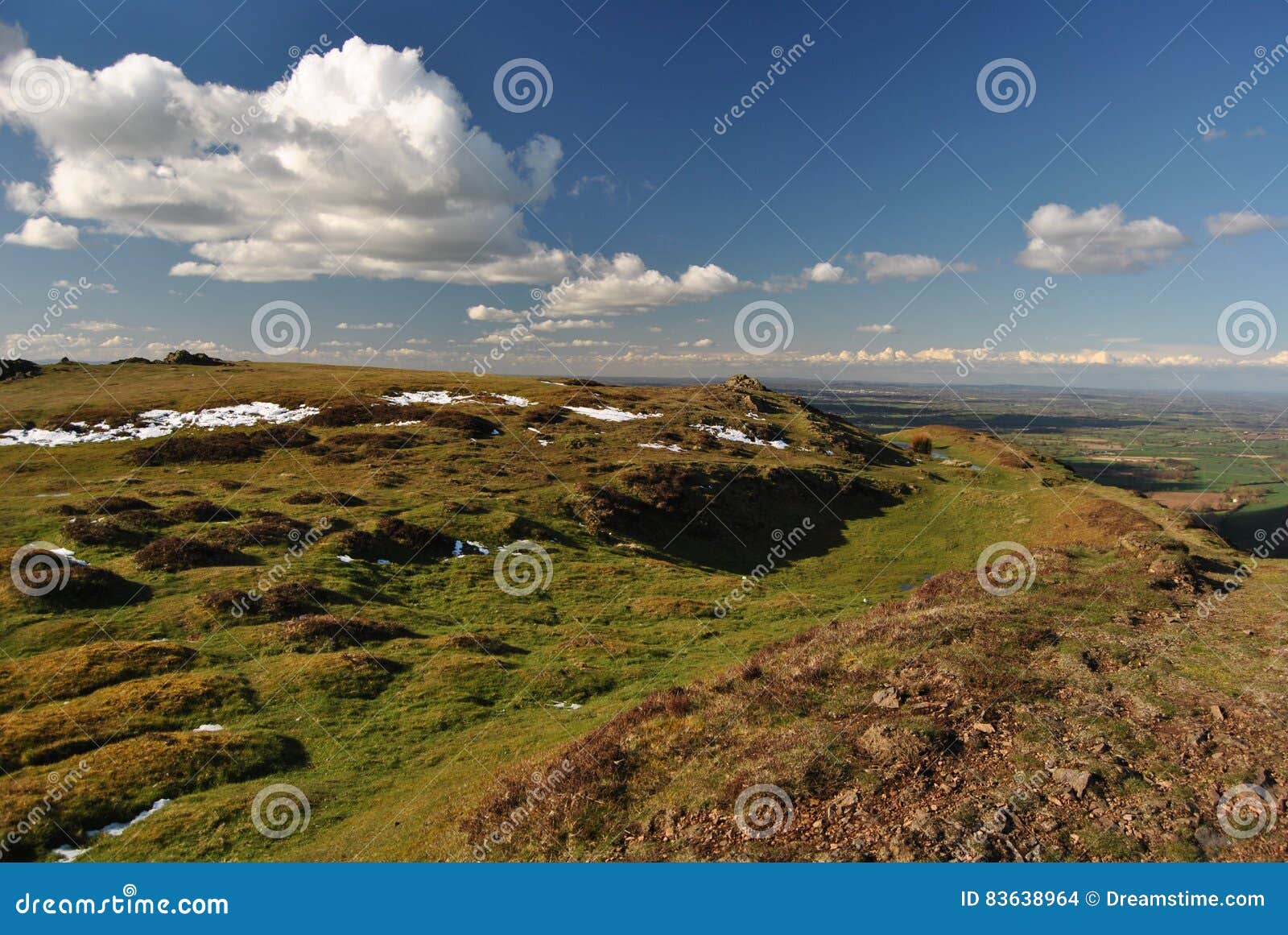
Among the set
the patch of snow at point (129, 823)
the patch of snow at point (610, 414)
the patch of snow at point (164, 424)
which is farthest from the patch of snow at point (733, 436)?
the patch of snow at point (129, 823)

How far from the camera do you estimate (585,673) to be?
91.4ft

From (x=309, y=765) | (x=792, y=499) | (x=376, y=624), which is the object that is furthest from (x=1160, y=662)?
(x=792, y=499)

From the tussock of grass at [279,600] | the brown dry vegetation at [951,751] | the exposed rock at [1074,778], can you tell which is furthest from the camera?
the tussock of grass at [279,600]

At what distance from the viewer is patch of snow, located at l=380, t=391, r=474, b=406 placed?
88688 millimetres

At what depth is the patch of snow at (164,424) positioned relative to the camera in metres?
62.8

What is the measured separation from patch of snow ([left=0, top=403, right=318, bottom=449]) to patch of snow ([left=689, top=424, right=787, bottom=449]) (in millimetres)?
56970

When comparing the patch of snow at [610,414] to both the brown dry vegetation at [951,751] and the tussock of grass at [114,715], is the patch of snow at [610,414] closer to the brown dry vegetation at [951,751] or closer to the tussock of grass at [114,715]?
the tussock of grass at [114,715]

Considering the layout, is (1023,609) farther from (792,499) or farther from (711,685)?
(792,499)

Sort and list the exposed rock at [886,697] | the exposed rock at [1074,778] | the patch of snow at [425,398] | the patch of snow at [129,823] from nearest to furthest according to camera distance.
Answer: the exposed rock at [1074,778] < the patch of snow at [129,823] < the exposed rock at [886,697] < the patch of snow at [425,398]

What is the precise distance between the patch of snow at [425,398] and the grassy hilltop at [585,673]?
30142 mm

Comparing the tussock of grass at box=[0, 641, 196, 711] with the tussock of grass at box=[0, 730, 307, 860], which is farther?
the tussock of grass at box=[0, 641, 196, 711]

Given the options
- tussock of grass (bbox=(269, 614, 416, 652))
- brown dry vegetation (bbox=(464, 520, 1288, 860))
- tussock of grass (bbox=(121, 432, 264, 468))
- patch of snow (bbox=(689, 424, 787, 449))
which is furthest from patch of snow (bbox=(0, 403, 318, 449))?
brown dry vegetation (bbox=(464, 520, 1288, 860))

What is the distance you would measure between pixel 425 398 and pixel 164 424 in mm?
33069

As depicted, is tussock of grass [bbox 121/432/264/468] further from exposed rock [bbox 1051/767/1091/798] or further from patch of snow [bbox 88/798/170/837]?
exposed rock [bbox 1051/767/1091/798]
